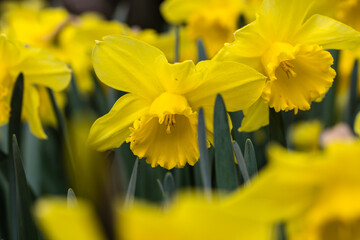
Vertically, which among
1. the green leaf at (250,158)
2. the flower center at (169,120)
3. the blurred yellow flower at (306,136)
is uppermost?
the flower center at (169,120)

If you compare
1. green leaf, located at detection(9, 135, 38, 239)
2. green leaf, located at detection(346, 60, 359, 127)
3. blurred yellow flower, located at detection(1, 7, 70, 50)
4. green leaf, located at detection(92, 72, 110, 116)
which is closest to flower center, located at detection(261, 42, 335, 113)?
green leaf, located at detection(346, 60, 359, 127)

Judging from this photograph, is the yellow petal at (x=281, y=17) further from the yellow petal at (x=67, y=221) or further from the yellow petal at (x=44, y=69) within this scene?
the yellow petal at (x=67, y=221)

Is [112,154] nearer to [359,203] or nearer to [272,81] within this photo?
[272,81]

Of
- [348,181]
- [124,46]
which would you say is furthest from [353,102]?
[348,181]

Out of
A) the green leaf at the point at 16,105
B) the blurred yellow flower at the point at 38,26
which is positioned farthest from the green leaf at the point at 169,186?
the blurred yellow flower at the point at 38,26

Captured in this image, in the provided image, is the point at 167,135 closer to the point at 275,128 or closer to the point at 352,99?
the point at 275,128

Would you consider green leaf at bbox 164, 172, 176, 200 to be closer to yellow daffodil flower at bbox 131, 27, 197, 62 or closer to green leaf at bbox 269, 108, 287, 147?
green leaf at bbox 269, 108, 287, 147
